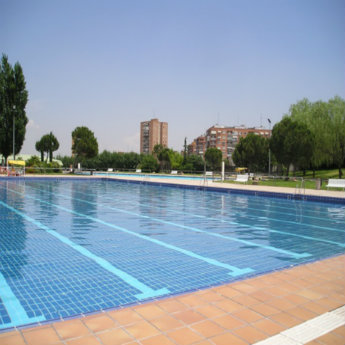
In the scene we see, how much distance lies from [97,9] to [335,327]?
660 inches

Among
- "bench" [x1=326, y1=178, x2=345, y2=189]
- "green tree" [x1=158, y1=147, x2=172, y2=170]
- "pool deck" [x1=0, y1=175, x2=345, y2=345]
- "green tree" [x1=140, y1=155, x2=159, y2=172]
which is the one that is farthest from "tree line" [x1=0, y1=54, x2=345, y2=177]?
"pool deck" [x1=0, y1=175, x2=345, y2=345]

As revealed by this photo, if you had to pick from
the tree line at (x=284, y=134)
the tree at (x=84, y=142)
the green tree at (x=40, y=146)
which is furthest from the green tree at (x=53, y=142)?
the tree at (x=84, y=142)

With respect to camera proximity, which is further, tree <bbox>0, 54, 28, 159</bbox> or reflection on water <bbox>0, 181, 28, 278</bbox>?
tree <bbox>0, 54, 28, 159</bbox>


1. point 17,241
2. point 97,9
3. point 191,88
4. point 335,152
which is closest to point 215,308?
point 17,241

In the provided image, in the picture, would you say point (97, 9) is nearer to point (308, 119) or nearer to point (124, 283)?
point (124, 283)

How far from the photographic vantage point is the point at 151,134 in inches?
5325

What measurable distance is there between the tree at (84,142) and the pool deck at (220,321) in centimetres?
3897

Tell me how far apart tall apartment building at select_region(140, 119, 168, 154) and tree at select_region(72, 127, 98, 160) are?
92.9 m

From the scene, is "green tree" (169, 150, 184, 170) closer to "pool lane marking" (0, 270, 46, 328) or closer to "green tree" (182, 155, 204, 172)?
"green tree" (182, 155, 204, 172)

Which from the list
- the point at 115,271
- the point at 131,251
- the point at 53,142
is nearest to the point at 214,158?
the point at 53,142

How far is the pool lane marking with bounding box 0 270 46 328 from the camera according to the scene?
2.91 meters

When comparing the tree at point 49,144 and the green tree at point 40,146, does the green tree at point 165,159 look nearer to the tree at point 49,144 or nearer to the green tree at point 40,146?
the tree at point 49,144

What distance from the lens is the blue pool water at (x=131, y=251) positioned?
362cm

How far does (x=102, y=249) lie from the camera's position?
18.9 feet
